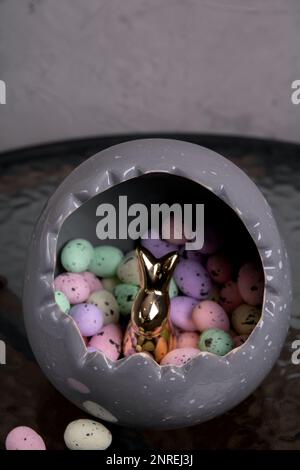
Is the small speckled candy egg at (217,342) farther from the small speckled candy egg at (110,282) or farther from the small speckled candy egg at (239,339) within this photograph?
the small speckled candy egg at (110,282)

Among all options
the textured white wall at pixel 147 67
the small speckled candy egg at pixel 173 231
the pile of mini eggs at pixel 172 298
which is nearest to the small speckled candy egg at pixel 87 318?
the pile of mini eggs at pixel 172 298

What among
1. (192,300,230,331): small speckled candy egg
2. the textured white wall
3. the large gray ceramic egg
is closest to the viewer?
the large gray ceramic egg

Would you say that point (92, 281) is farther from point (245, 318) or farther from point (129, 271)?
point (245, 318)

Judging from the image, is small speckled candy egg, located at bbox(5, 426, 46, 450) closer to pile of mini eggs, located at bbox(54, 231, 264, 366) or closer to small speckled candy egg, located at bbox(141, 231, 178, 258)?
pile of mini eggs, located at bbox(54, 231, 264, 366)

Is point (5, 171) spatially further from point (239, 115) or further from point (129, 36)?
point (239, 115)

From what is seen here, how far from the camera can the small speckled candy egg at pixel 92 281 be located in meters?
0.79

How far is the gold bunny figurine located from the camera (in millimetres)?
698

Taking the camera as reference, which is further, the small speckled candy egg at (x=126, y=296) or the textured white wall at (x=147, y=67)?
the textured white wall at (x=147, y=67)

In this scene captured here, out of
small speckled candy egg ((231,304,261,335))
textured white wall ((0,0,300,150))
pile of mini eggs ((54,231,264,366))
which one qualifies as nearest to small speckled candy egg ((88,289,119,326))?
pile of mini eggs ((54,231,264,366))

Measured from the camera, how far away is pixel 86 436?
684 mm

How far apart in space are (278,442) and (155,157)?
10.1 inches

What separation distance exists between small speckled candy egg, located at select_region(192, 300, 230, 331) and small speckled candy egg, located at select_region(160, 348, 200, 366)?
0.15 ft

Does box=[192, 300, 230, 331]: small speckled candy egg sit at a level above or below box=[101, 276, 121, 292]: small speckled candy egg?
below

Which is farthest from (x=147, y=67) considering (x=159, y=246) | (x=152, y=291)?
(x=152, y=291)
